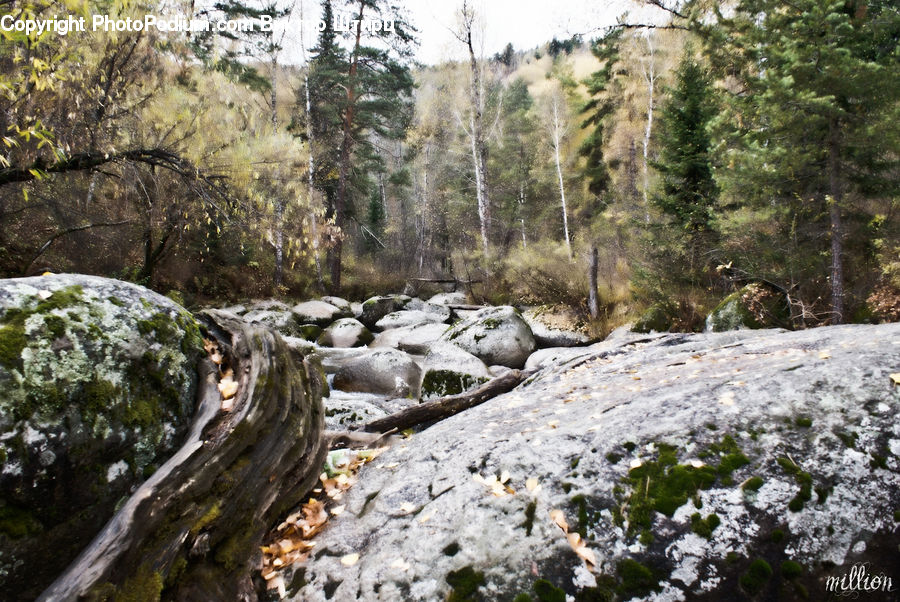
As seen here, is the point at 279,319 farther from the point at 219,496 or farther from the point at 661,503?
the point at 661,503

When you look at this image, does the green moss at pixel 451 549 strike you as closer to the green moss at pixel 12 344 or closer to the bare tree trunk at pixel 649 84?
the green moss at pixel 12 344

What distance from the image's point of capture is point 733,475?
1842 millimetres

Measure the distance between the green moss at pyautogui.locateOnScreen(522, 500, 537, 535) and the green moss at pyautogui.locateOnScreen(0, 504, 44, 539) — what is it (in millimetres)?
1951

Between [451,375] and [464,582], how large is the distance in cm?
500

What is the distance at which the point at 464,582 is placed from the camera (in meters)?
1.68

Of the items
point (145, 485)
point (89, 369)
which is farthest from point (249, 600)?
point (89, 369)

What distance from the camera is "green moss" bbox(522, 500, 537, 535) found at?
1.85 metres

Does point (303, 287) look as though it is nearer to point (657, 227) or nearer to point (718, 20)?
point (657, 227)

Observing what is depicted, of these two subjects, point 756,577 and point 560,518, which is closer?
point 756,577

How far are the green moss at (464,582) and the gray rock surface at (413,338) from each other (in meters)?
8.37

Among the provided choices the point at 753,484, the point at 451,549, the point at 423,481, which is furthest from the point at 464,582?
the point at 753,484

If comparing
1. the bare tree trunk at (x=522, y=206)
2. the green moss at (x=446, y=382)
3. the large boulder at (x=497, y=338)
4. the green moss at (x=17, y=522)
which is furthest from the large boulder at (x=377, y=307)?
the green moss at (x=17, y=522)

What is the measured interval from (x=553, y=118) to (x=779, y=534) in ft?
73.1

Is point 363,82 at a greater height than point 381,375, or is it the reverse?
point 363,82
